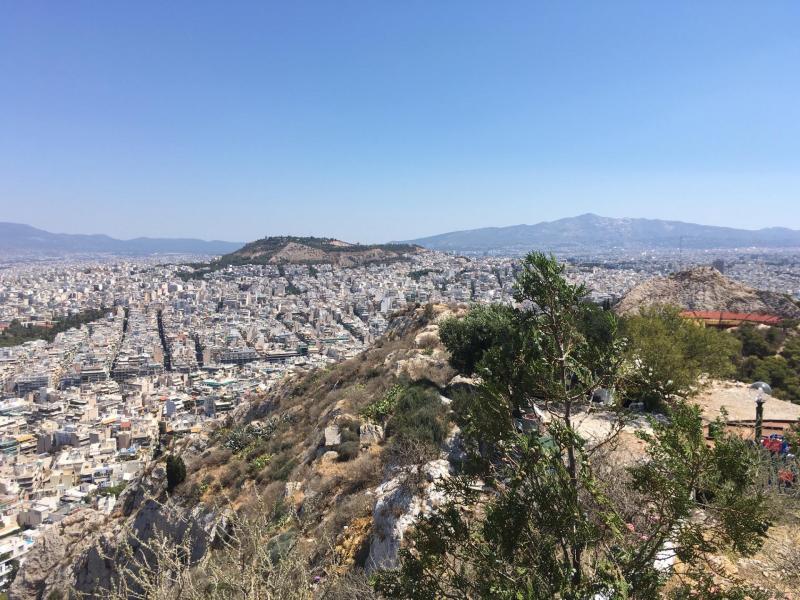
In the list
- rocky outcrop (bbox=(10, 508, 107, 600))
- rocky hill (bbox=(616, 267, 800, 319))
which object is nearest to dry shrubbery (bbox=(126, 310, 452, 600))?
rocky outcrop (bbox=(10, 508, 107, 600))

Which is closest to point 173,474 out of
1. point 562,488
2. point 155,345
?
point 562,488

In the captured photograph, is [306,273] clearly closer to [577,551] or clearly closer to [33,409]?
[33,409]

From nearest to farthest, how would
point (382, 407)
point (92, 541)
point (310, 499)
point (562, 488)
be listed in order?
point (562, 488)
point (310, 499)
point (382, 407)
point (92, 541)

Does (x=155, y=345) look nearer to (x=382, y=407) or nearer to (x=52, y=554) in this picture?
(x=52, y=554)

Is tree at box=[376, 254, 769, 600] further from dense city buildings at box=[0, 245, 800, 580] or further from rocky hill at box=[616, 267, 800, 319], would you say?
rocky hill at box=[616, 267, 800, 319]

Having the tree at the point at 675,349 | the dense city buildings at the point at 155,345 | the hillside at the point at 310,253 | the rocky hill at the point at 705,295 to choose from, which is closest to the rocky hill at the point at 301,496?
the dense city buildings at the point at 155,345

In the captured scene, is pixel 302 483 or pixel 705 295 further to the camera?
pixel 705 295

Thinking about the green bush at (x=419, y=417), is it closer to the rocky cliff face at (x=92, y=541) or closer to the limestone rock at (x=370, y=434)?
the limestone rock at (x=370, y=434)

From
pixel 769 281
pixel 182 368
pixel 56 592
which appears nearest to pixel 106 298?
pixel 182 368
